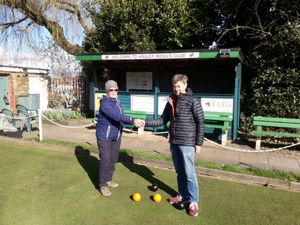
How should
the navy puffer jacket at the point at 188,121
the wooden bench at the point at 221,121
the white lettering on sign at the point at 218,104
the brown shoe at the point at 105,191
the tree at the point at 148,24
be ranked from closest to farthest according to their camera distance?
the navy puffer jacket at the point at 188,121 → the brown shoe at the point at 105,191 → the wooden bench at the point at 221,121 → the white lettering on sign at the point at 218,104 → the tree at the point at 148,24

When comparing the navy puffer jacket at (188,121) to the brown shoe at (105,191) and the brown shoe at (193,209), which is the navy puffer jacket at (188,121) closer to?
the brown shoe at (193,209)

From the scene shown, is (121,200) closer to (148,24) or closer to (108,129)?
(108,129)

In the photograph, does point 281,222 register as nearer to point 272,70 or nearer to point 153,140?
point 153,140

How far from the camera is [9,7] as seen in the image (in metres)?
12.6

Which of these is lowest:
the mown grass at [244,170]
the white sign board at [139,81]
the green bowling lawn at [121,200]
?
the green bowling lawn at [121,200]

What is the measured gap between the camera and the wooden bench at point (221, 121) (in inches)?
322

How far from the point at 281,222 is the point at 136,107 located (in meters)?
6.99

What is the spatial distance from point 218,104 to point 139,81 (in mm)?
4202

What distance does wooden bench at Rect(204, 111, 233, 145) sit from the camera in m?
8.19

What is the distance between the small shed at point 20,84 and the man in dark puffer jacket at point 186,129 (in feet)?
35.7

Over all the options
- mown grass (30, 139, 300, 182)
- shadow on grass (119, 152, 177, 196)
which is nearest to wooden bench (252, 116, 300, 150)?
mown grass (30, 139, 300, 182)

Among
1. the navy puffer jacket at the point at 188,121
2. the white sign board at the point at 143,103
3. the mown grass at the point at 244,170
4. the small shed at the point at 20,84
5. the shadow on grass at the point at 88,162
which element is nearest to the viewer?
the navy puffer jacket at the point at 188,121

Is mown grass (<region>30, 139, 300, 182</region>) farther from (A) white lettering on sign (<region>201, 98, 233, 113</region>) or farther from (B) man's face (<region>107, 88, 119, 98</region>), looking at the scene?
(A) white lettering on sign (<region>201, 98, 233, 113</region>)

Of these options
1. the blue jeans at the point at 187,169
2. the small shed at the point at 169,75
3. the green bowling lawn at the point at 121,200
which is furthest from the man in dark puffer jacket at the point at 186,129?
the small shed at the point at 169,75
